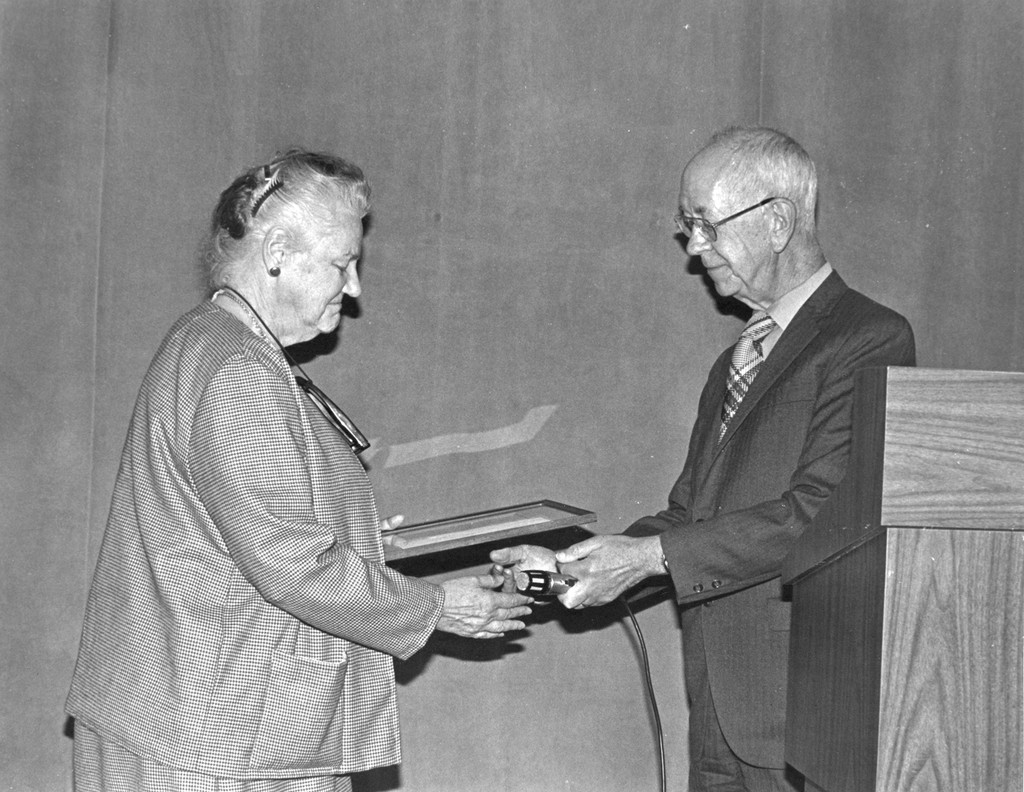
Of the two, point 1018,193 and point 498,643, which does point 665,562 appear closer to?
point 498,643

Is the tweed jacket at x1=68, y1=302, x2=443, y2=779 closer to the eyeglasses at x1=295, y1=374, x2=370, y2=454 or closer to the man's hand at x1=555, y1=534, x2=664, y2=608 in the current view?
the eyeglasses at x1=295, y1=374, x2=370, y2=454

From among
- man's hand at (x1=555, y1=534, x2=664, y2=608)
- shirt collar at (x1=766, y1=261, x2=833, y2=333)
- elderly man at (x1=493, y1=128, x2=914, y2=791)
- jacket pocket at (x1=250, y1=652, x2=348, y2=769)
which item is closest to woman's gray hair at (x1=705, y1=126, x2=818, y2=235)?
elderly man at (x1=493, y1=128, x2=914, y2=791)

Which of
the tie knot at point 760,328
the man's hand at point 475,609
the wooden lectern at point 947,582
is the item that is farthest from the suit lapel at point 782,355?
the wooden lectern at point 947,582

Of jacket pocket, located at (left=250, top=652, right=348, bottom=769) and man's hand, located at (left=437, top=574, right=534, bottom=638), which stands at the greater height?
man's hand, located at (left=437, top=574, right=534, bottom=638)

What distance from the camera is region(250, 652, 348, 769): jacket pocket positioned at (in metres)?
1.85

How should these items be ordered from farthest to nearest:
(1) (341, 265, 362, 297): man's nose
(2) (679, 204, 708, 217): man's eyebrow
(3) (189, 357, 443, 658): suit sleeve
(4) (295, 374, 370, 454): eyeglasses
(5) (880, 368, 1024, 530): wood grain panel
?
(2) (679, 204, 708, 217): man's eyebrow → (4) (295, 374, 370, 454): eyeglasses → (1) (341, 265, 362, 297): man's nose → (3) (189, 357, 443, 658): suit sleeve → (5) (880, 368, 1024, 530): wood grain panel

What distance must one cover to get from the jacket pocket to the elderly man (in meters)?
0.74

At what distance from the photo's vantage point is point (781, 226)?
2742mm

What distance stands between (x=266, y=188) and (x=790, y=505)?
1.20m

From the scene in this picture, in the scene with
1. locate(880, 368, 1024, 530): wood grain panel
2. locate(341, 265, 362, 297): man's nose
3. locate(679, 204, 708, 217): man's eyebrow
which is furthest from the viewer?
locate(679, 204, 708, 217): man's eyebrow

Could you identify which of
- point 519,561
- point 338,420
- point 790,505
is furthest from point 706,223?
point 338,420

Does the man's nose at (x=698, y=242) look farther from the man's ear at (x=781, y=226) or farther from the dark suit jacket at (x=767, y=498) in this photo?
the dark suit jacket at (x=767, y=498)

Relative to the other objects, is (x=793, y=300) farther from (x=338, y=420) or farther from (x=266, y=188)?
(x=266, y=188)

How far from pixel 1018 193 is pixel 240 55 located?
89.6 inches
